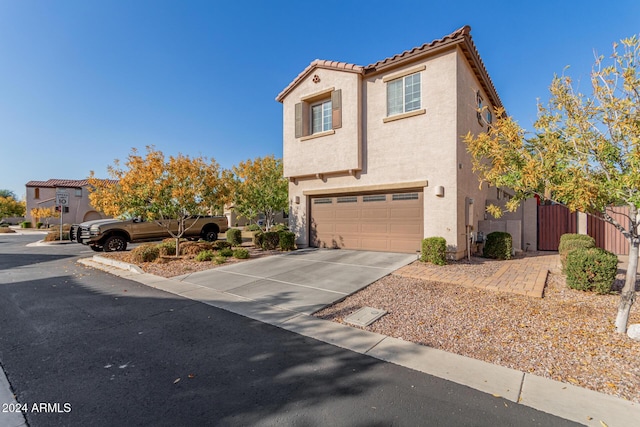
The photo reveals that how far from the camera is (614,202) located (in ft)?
13.7

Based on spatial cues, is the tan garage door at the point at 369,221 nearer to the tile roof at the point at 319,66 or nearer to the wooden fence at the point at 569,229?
the tile roof at the point at 319,66

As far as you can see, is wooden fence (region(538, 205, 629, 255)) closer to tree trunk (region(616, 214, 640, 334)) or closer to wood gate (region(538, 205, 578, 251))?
wood gate (region(538, 205, 578, 251))

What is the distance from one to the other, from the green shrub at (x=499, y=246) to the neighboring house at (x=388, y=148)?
2.69 feet

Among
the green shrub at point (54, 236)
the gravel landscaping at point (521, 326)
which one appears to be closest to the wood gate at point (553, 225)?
the gravel landscaping at point (521, 326)

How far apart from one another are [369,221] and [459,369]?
7.58m

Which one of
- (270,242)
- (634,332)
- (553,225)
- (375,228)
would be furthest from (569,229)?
(270,242)

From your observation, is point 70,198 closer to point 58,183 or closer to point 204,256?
point 58,183

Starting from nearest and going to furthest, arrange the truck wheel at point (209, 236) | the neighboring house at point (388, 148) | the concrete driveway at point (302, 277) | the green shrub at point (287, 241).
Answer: the concrete driveway at point (302, 277), the neighboring house at point (388, 148), the green shrub at point (287, 241), the truck wheel at point (209, 236)

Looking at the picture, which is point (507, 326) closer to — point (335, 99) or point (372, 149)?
point (372, 149)

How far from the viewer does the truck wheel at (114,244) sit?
40.3ft

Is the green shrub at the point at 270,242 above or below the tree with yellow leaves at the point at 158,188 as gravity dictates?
below

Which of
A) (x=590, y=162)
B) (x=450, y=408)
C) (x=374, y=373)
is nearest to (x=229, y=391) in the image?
(x=374, y=373)

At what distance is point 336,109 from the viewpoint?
35.6 feet

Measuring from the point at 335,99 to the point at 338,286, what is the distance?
756 cm
